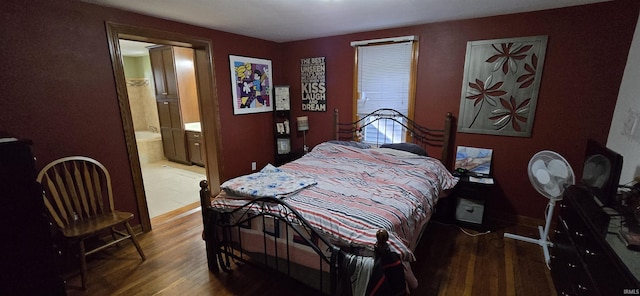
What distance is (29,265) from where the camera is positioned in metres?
1.56

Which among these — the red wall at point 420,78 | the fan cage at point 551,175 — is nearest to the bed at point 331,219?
the fan cage at point 551,175

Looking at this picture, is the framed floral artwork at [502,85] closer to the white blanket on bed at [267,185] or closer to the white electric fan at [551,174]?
the white electric fan at [551,174]

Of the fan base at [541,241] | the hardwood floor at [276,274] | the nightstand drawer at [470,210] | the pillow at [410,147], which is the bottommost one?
the hardwood floor at [276,274]

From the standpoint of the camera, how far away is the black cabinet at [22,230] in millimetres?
1438

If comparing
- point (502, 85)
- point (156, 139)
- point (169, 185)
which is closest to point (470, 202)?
point (502, 85)

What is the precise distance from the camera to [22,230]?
152 centimetres

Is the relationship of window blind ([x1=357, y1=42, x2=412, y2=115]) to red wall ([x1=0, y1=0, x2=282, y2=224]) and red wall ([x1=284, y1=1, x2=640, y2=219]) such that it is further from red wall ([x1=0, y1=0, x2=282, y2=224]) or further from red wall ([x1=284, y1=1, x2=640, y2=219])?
red wall ([x1=0, y1=0, x2=282, y2=224])

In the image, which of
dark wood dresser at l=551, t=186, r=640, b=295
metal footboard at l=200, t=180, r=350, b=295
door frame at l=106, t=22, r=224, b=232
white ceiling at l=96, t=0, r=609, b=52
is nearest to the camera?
dark wood dresser at l=551, t=186, r=640, b=295

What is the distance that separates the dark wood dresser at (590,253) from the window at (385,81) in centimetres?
188

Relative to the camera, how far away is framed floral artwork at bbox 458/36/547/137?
265cm

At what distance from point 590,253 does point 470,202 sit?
1416 mm

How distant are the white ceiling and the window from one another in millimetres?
272

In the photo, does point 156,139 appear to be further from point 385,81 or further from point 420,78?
point 420,78

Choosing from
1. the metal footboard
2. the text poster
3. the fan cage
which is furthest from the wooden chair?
the fan cage
